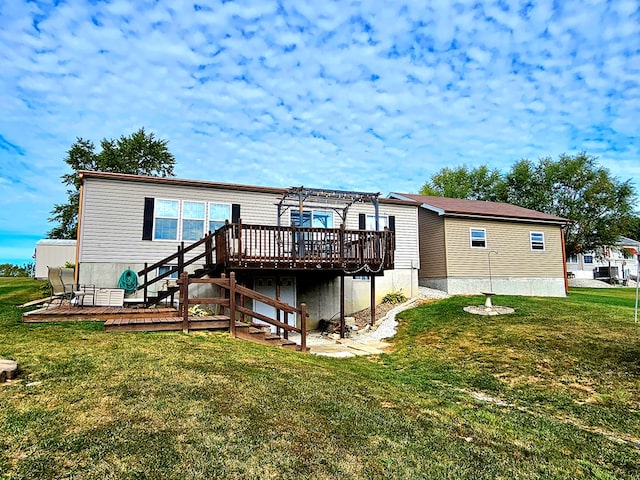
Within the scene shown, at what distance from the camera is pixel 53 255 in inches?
776

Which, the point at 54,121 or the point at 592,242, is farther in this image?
the point at 592,242

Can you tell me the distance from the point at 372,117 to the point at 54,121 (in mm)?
15761

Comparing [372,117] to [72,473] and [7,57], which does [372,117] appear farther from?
[72,473]

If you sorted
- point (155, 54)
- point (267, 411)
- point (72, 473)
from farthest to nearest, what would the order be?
1. point (155, 54)
2. point (267, 411)
3. point (72, 473)

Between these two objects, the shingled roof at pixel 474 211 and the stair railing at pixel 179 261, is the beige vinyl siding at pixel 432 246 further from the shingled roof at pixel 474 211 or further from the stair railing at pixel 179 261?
the stair railing at pixel 179 261

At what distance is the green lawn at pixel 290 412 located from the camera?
302cm

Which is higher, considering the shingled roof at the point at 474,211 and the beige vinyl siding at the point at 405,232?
the shingled roof at the point at 474,211

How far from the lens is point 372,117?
21172 millimetres

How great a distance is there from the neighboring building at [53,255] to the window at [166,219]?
9.69 metres

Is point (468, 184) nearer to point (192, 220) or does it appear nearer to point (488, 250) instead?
point (488, 250)

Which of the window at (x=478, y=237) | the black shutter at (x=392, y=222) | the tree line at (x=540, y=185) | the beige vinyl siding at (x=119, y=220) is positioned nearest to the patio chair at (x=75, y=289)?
the beige vinyl siding at (x=119, y=220)

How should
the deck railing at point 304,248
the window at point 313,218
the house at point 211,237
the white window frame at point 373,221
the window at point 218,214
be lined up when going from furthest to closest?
1. the white window frame at point 373,221
2. the window at point 313,218
3. the window at point 218,214
4. the house at point 211,237
5. the deck railing at point 304,248

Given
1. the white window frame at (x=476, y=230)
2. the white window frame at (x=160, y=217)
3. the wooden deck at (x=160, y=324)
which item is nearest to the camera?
the wooden deck at (x=160, y=324)

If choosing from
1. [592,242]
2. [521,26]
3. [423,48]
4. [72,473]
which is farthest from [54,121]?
[592,242]
